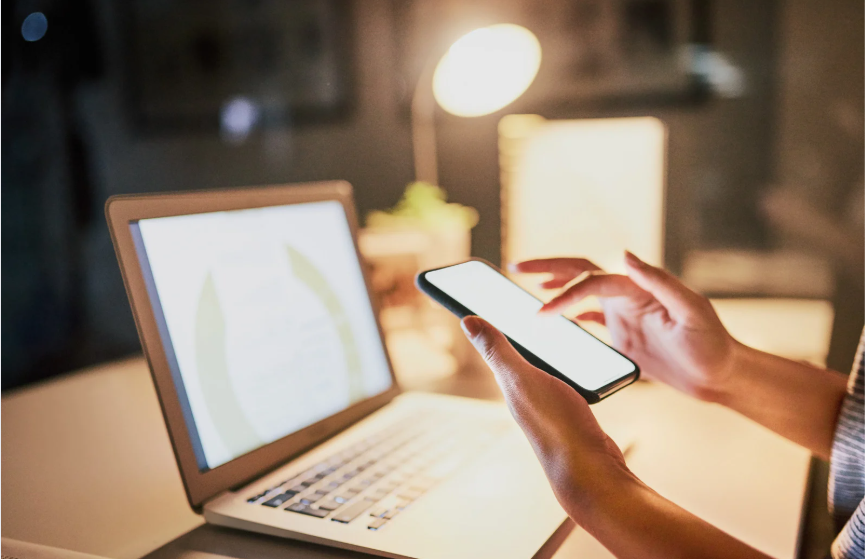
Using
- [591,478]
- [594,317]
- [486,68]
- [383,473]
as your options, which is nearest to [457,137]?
[486,68]

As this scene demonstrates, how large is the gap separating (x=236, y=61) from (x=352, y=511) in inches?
70.6

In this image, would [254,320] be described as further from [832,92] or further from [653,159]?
[832,92]

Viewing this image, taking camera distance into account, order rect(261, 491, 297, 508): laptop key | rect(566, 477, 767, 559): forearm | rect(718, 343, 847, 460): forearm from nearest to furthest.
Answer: rect(566, 477, 767, 559): forearm
rect(261, 491, 297, 508): laptop key
rect(718, 343, 847, 460): forearm

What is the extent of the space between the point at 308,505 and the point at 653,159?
0.85m

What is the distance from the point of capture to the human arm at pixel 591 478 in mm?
427

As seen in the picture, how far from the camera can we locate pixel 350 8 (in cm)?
189

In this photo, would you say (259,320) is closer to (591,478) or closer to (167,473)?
(167,473)

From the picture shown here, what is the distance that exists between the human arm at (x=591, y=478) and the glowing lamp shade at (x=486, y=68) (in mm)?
755

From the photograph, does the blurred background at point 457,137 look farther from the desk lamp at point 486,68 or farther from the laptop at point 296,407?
the laptop at point 296,407

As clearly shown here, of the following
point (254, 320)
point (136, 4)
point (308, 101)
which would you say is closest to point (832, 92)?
point (308, 101)

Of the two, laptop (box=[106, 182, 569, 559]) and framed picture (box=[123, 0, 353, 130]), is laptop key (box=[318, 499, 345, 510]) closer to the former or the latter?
laptop (box=[106, 182, 569, 559])

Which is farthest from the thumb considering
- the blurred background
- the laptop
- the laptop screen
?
the blurred background

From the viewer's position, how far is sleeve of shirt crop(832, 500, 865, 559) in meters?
0.46

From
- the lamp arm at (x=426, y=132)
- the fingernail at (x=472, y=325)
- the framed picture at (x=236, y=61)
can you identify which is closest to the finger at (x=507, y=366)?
the fingernail at (x=472, y=325)
